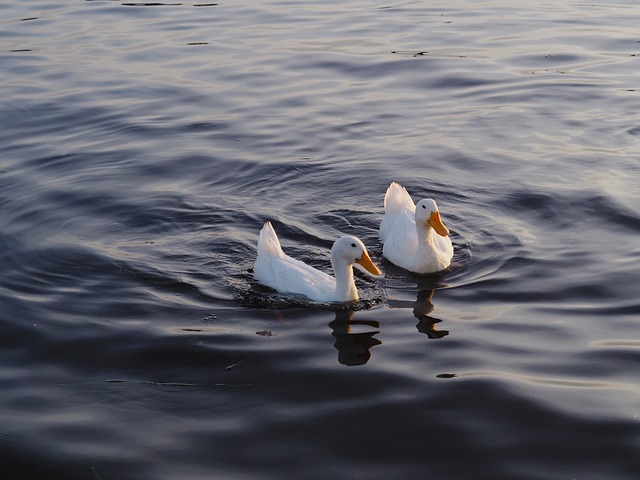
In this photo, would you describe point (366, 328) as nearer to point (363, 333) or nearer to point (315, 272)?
point (363, 333)

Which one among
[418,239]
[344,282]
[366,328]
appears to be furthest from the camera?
[418,239]

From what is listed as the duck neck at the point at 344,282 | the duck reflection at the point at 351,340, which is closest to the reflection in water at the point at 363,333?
the duck reflection at the point at 351,340

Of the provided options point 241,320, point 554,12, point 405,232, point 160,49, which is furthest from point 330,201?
point 554,12

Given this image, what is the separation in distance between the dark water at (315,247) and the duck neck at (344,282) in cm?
25

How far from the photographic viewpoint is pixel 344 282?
892 cm

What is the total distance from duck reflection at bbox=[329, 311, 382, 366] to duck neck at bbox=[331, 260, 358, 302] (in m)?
0.21

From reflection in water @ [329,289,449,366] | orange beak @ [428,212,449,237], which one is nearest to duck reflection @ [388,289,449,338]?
reflection in water @ [329,289,449,366]

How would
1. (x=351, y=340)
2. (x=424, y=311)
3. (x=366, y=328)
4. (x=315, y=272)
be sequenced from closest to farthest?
1. (x=351, y=340)
2. (x=366, y=328)
3. (x=424, y=311)
4. (x=315, y=272)

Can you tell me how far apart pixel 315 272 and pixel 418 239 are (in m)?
1.16

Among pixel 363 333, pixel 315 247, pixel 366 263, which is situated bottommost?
pixel 363 333

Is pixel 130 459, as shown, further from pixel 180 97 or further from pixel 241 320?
pixel 180 97

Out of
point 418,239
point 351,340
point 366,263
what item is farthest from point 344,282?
point 418,239

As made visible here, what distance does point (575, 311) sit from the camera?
8.38 metres

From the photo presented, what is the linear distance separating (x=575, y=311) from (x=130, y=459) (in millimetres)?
4101
